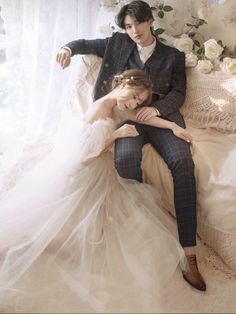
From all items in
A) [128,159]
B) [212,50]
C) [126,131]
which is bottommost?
[128,159]

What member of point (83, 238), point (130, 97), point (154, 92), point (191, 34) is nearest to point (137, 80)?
point (130, 97)

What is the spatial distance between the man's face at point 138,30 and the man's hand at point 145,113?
0.39 m

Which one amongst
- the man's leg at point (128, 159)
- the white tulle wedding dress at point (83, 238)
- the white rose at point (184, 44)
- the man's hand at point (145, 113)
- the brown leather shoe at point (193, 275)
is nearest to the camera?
the white tulle wedding dress at point (83, 238)

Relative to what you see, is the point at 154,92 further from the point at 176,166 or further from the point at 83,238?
the point at 83,238

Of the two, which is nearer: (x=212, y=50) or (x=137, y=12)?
(x=137, y=12)

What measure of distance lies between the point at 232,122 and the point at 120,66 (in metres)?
0.68

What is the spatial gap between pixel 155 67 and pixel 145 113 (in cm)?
31

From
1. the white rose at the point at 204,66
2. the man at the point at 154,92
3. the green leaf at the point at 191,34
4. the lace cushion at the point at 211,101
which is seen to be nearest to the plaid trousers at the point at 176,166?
the man at the point at 154,92

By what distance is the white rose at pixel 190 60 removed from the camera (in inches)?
81.4

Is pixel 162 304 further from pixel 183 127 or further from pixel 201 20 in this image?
pixel 201 20

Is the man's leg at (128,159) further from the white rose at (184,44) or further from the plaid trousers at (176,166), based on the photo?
the white rose at (184,44)

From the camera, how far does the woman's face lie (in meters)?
1.81

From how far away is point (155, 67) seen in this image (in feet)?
6.66

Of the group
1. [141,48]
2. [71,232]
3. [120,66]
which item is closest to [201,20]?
[141,48]
